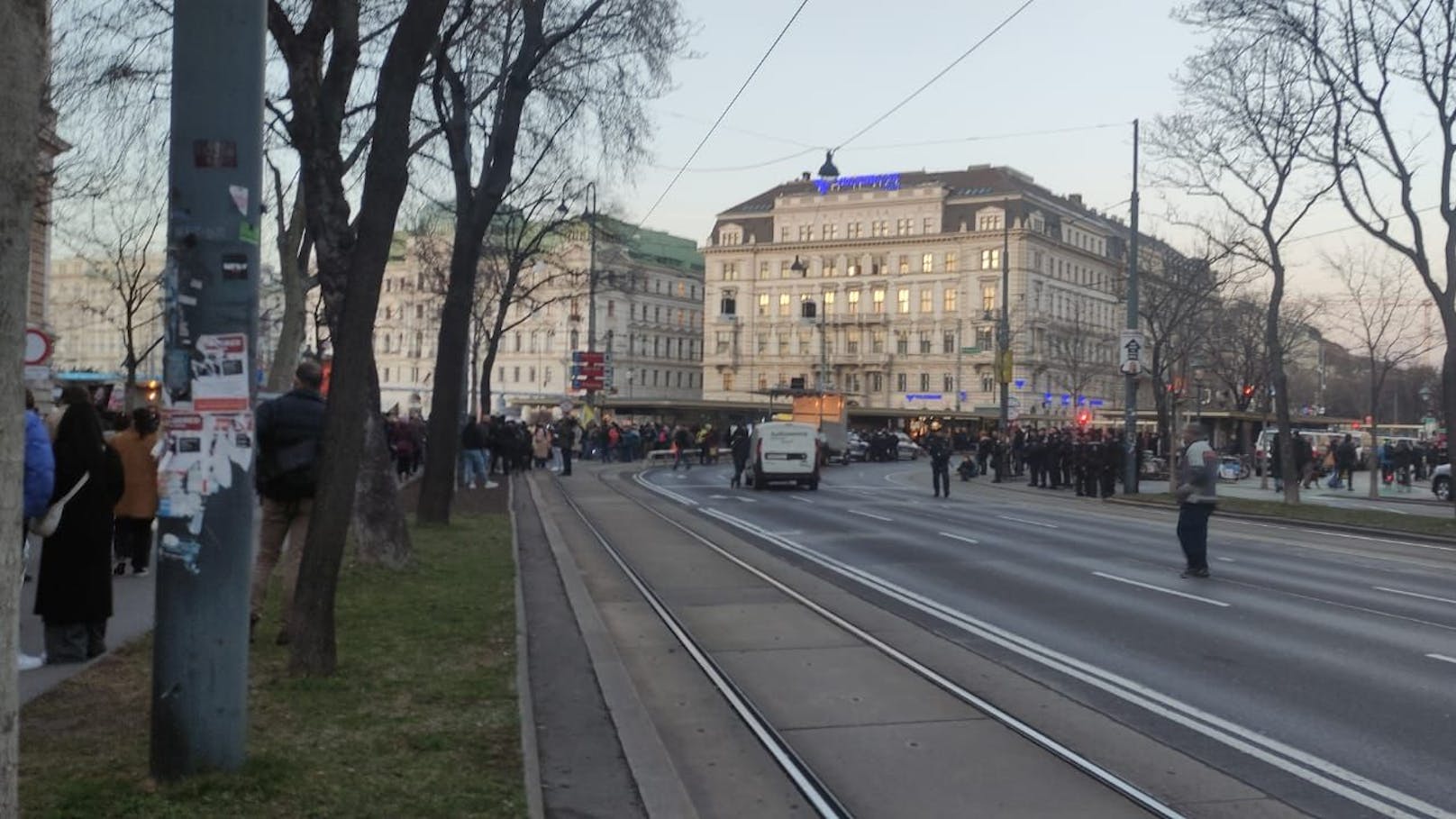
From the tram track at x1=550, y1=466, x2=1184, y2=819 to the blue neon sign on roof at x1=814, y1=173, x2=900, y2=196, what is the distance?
8884cm

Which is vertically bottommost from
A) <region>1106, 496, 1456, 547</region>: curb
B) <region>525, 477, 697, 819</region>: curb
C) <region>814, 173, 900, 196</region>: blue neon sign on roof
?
<region>1106, 496, 1456, 547</region>: curb

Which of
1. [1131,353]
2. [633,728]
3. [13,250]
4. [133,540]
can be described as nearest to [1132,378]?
[1131,353]

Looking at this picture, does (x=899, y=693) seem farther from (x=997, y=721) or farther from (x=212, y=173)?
(x=212, y=173)

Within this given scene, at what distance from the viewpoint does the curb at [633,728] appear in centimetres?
598

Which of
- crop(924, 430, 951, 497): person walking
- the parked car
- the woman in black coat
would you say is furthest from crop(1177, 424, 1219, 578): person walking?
the parked car

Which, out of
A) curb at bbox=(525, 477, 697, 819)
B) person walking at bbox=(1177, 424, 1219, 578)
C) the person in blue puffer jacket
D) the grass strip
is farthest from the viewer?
the grass strip

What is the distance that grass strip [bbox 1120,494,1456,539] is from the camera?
25.1 metres

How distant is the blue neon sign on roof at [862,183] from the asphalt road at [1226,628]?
78464mm

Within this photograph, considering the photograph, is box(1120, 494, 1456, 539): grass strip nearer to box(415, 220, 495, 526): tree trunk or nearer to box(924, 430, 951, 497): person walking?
box(924, 430, 951, 497): person walking

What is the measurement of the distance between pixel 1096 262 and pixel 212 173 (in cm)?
10434

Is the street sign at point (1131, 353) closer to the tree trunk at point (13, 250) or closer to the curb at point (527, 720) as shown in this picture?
the curb at point (527, 720)

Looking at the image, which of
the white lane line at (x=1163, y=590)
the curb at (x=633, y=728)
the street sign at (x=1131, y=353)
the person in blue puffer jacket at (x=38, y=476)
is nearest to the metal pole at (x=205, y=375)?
the curb at (x=633, y=728)

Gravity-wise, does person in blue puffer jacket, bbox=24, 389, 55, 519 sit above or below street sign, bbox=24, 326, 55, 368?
below

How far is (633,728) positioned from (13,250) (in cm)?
441
